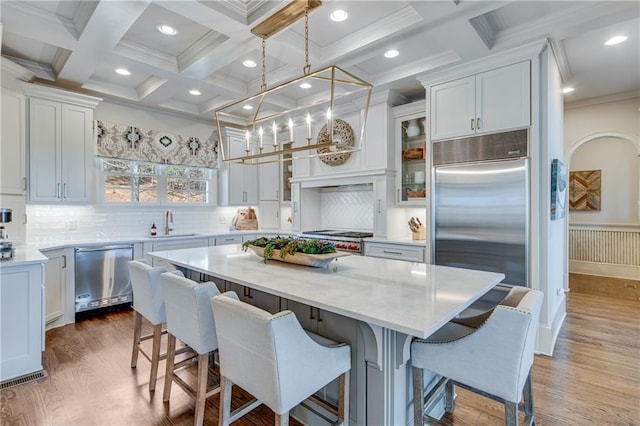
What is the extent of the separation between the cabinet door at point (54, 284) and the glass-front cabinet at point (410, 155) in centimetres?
393

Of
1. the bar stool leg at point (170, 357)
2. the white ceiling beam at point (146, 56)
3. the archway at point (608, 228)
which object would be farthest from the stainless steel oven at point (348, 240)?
the archway at point (608, 228)

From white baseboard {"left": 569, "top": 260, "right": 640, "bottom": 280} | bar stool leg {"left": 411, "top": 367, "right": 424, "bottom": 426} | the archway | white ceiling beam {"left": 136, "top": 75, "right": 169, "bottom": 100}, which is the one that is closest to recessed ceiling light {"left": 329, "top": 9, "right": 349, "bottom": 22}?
white ceiling beam {"left": 136, "top": 75, "right": 169, "bottom": 100}

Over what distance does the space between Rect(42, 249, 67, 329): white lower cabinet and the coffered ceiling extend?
6.48 feet

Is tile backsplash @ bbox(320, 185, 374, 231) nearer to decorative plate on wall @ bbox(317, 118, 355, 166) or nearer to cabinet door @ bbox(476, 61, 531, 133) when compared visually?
decorative plate on wall @ bbox(317, 118, 355, 166)

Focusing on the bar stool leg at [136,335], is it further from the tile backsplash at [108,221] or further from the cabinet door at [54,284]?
the tile backsplash at [108,221]

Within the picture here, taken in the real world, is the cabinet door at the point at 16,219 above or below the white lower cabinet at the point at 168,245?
above

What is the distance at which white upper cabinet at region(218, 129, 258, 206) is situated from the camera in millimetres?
5430

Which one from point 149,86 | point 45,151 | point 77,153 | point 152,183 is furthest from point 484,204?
point 45,151

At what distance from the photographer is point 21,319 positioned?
249 cm

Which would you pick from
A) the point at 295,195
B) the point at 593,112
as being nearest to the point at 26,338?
the point at 295,195

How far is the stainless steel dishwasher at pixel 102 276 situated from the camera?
3.75m

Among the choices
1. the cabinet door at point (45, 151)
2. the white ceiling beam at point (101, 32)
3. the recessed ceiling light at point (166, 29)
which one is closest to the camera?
the white ceiling beam at point (101, 32)

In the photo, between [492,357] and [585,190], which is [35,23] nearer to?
[492,357]

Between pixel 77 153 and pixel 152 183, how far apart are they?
1082 millimetres
